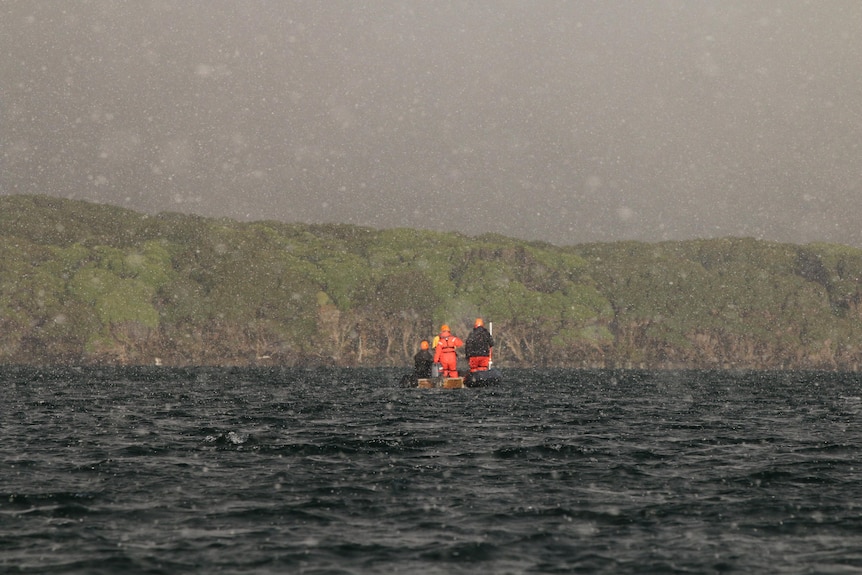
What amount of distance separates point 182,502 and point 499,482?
6.28 m

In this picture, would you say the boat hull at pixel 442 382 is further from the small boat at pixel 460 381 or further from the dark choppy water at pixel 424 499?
the dark choppy water at pixel 424 499

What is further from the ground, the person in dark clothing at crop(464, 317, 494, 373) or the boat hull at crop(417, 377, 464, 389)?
the person in dark clothing at crop(464, 317, 494, 373)

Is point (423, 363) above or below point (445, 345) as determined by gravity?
below

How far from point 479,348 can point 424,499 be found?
130 ft

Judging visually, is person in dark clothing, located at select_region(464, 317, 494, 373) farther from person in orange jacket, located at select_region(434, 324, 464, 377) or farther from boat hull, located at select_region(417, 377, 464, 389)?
boat hull, located at select_region(417, 377, 464, 389)

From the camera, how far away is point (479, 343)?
55.9m

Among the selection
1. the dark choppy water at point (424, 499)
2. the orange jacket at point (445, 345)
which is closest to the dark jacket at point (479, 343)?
the orange jacket at point (445, 345)

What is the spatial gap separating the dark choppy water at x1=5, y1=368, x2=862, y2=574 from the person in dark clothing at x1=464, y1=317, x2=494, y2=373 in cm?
2335

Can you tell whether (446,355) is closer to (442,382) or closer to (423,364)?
(442,382)

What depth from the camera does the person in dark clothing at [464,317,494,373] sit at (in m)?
55.5

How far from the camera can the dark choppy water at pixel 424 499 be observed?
12023 millimetres

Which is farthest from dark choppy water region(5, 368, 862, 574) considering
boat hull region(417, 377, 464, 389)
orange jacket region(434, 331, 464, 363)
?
boat hull region(417, 377, 464, 389)

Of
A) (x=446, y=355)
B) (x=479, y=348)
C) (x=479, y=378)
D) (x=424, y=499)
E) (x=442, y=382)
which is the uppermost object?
(x=479, y=348)

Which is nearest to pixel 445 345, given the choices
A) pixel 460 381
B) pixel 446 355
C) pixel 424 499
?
pixel 446 355
